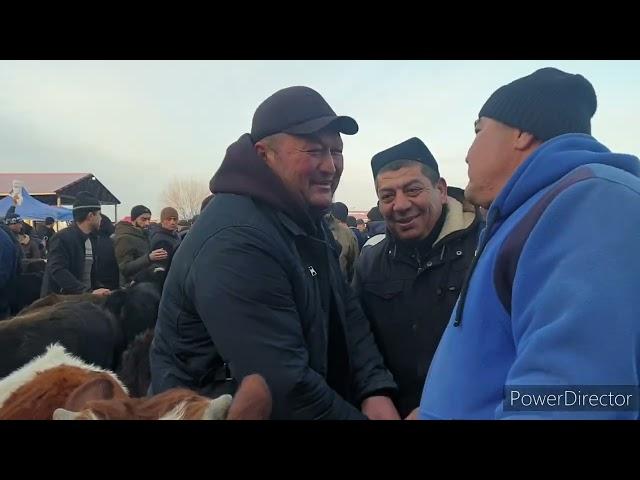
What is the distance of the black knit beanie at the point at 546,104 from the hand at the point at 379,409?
0.69 m

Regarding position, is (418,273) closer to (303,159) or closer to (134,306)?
(303,159)

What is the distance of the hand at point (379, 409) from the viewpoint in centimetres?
117

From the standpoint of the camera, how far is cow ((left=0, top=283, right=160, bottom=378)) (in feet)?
5.80

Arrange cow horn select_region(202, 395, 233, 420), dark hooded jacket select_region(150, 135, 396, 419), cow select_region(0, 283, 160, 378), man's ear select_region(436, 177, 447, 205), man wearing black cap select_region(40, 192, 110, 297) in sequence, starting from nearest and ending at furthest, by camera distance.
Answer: cow horn select_region(202, 395, 233, 420) → dark hooded jacket select_region(150, 135, 396, 419) → man's ear select_region(436, 177, 447, 205) → cow select_region(0, 283, 160, 378) → man wearing black cap select_region(40, 192, 110, 297)

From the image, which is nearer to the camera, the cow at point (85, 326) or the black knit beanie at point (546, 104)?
the black knit beanie at point (546, 104)

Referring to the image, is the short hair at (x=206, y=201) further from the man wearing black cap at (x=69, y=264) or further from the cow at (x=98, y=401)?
the man wearing black cap at (x=69, y=264)

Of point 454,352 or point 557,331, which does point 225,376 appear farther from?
point 557,331

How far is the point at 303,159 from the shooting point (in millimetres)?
1071

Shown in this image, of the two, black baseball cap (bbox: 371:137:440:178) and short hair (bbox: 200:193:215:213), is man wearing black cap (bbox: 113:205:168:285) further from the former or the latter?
black baseball cap (bbox: 371:137:440:178)

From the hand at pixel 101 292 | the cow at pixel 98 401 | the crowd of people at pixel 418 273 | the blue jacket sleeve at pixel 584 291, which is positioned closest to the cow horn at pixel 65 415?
the cow at pixel 98 401

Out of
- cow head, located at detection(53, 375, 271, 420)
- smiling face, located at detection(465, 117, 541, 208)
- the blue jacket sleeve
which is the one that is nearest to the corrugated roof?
cow head, located at detection(53, 375, 271, 420)
